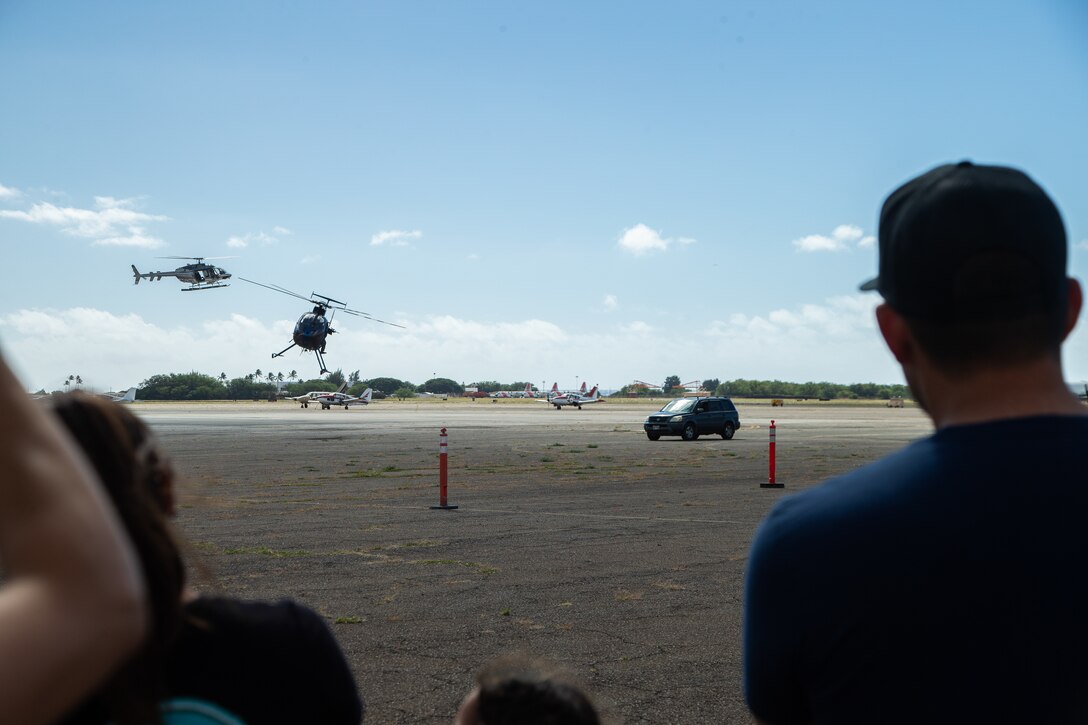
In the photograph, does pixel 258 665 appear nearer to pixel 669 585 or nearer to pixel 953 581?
pixel 953 581

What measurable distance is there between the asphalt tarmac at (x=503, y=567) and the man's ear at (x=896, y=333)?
1362mm

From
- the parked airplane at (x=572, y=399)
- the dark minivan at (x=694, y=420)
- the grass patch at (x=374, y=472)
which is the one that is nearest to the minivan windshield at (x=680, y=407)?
the dark minivan at (x=694, y=420)

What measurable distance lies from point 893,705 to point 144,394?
157421mm

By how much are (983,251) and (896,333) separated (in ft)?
0.84

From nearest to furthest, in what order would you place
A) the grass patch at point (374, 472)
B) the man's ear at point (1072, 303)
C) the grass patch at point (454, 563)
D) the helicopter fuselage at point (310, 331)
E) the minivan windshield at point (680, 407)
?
1. the man's ear at point (1072, 303)
2. the grass patch at point (454, 563)
3. the grass patch at point (374, 472)
4. the minivan windshield at point (680, 407)
5. the helicopter fuselage at point (310, 331)

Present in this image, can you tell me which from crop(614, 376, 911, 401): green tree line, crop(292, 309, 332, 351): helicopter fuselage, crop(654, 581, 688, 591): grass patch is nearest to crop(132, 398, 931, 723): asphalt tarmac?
crop(654, 581, 688, 591): grass patch

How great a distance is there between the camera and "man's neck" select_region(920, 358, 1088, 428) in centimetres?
163

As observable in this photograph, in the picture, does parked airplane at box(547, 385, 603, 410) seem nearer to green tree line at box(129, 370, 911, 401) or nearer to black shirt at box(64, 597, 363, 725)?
green tree line at box(129, 370, 911, 401)

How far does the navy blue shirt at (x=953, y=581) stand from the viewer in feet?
5.05

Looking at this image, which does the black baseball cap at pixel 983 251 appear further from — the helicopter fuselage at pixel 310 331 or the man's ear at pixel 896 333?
the helicopter fuselage at pixel 310 331

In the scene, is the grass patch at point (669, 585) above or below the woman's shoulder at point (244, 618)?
below

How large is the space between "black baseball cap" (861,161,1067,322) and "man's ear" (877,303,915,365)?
97mm

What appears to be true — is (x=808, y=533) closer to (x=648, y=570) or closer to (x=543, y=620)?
(x=543, y=620)

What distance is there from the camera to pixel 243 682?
1.60m
